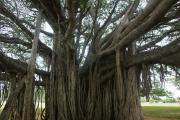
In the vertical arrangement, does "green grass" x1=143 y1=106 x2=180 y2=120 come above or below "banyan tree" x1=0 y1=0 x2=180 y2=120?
below

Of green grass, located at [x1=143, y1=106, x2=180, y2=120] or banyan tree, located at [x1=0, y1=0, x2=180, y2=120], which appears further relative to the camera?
green grass, located at [x1=143, y1=106, x2=180, y2=120]

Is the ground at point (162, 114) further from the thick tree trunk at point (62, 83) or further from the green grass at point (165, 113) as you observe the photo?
the thick tree trunk at point (62, 83)

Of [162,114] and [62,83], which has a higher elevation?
[62,83]

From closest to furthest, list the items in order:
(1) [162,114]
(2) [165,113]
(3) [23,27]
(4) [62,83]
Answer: (4) [62,83]
(3) [23,27]
(1) [162,114]
(2) [165,113]

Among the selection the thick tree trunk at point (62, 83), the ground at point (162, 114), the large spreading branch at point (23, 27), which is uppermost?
the large spreading branch at point (23, 27)

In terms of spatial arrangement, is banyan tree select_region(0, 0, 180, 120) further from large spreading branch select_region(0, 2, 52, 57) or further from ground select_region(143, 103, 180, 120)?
ground select_region(143, 103, 180, 120)

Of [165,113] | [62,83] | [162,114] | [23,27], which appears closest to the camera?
[62,83]

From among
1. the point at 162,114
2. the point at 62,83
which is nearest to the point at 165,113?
the point at 162,114

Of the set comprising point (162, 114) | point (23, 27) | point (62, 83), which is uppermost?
point (23, 27)

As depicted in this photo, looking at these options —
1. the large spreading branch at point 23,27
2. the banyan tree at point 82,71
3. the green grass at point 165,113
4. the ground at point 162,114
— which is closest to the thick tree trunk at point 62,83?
the banyan tree at point 82,71

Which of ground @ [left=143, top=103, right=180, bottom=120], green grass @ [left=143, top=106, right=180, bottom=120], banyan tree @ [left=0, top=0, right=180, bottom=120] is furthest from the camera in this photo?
green grass @ [left=143, top=106, right=180, bottom=120]

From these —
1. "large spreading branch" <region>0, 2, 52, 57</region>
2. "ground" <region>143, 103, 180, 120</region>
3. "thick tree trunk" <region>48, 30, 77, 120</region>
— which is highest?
"large spreading branch" <region>0, 2, 52, 57</region>

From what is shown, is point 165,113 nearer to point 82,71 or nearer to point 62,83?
point 82,71

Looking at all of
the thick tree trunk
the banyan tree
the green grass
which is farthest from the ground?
the thick tree trunk
